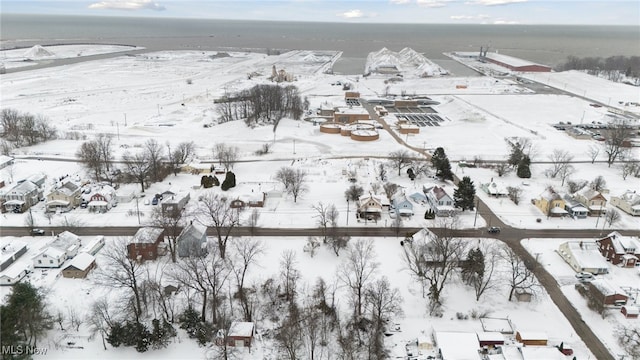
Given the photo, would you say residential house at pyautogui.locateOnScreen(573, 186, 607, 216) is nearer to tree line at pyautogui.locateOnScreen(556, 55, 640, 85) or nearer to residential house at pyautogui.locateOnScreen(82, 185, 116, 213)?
residential house at pyautogui.locateOnScreen(82, 185, 116, 213)

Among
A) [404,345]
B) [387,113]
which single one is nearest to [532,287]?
[404,345]

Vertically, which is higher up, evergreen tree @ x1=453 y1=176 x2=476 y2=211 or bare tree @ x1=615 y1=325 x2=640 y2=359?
evergreen tree @ x1=453 y1=176 x2=476 y2=211

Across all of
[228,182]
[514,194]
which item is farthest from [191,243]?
[514,194]

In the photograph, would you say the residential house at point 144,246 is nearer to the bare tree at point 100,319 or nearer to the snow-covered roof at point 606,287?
the bare tree at point 100,319

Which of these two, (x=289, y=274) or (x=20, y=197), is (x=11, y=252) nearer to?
(x=20, y=197)

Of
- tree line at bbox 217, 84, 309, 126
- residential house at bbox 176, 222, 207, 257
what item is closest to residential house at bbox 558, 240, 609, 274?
residential house at bbox 176, 222, 207, 257

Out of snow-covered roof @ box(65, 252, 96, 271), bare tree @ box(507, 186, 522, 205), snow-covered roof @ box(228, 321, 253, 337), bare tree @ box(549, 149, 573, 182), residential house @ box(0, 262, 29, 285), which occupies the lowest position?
residential house @ box(0, 262, 29, 285)

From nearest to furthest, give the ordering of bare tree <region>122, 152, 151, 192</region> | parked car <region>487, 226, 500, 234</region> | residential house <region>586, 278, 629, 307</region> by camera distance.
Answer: residential house <region>586, 278, 629, 307</region>
parked car <region>487, 226, 500, 234</region>
bare tree <region>122, 152, 151, 192</region>

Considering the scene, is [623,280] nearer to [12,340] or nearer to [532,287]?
[532,287]
